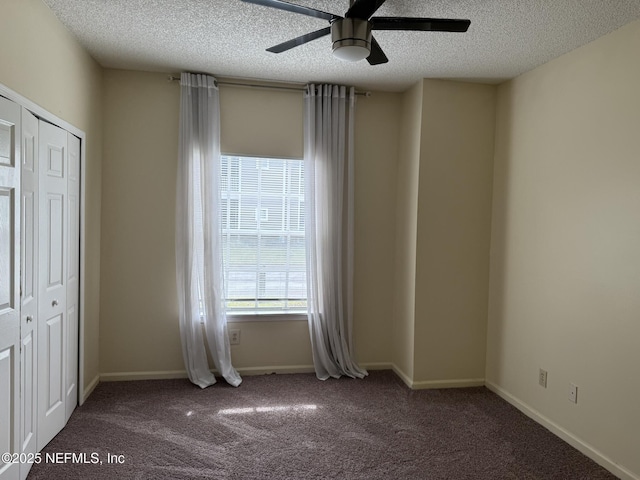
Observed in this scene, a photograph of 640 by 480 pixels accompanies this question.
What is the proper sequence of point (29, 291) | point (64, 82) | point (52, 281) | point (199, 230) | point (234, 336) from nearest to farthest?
point (29, 291), point (52, 281), point (64, 82), point (199, 230), point (234, 336)

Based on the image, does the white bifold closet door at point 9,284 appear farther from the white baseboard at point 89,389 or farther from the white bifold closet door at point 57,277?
the white baseboard at point 89,389

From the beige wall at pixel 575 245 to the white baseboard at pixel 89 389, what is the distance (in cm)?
326

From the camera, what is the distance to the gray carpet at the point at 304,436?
7.85ft

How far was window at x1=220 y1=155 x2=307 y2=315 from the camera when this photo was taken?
12.3 ft

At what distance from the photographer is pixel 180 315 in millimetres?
3547

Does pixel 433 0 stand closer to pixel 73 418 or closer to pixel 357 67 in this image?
pixel 357 67

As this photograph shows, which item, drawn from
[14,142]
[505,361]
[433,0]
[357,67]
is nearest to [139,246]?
[14,142]

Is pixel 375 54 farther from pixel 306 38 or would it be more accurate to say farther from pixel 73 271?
pixel 73 271

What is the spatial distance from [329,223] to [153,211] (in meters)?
1.52

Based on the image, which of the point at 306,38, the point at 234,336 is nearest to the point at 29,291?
the point at 234,336

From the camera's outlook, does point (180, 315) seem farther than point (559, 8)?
Yes

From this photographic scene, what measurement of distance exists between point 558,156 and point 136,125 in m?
3.28

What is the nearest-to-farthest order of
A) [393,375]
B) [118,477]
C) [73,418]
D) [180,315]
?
1. [118,477]
2. [73,418]
3. [180,315]
4. [393,375]

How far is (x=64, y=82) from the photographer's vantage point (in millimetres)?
2697
